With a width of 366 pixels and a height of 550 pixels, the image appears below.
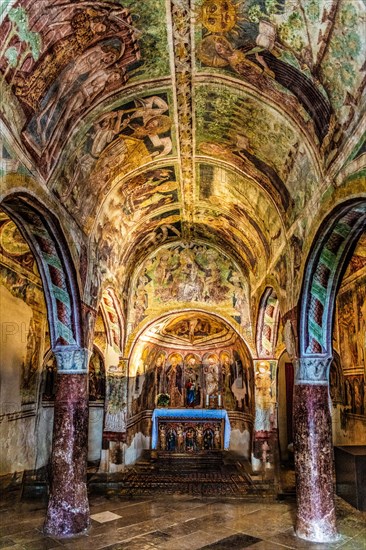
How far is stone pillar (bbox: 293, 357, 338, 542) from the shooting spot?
9.15m

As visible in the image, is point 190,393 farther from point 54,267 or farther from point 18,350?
point 54,267

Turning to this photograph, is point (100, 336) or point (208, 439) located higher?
point (100, 336)

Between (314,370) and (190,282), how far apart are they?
8.75 meters

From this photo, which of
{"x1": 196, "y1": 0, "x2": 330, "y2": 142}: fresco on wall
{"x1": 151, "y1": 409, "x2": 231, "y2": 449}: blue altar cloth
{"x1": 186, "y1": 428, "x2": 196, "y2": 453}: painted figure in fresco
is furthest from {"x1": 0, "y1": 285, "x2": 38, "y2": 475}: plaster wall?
{"x1": 196, "y1": 0, "x2": 330, "y2": 142}: fresco on wall

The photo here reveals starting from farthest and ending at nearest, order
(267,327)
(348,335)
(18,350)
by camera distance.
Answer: (267,327), (348,335), (18,350)

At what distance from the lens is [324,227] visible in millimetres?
8867

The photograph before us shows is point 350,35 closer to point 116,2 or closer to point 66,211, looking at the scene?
point 116,2

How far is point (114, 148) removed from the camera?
10539mm

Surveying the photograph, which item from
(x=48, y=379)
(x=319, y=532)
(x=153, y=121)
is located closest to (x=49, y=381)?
(x=48, y=379)

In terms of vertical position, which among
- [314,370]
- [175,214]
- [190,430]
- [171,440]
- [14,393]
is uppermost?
[175,214]

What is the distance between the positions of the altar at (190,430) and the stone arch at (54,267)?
10066 millimetres

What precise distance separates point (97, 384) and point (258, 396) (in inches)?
264

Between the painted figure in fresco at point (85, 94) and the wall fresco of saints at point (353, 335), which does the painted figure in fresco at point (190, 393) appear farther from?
the painted figure in fresco at point (85, 94)

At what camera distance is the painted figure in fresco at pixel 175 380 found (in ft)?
69.4
